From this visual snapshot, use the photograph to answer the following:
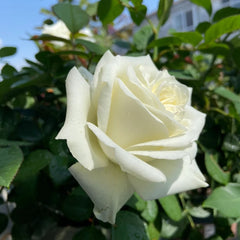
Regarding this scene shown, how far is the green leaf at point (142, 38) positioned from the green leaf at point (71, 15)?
0.48 feet

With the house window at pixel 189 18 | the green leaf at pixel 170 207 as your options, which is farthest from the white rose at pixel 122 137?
the house window at pixel 189 18

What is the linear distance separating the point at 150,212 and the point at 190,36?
267 mm

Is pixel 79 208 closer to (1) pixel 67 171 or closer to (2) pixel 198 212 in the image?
(1) pixel 67 171

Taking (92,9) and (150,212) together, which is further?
(92,9)

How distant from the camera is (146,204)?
1.19ft

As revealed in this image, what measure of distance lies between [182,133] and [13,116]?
12.2 inches

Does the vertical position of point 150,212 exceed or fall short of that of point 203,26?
it falls short

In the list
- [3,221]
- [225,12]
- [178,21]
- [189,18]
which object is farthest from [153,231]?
[178,21]

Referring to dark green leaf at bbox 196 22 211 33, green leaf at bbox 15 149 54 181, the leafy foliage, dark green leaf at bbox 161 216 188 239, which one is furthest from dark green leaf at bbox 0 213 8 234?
dark green leaf at bbox 196 22 211 33

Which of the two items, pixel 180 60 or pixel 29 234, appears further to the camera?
pixel 180 60

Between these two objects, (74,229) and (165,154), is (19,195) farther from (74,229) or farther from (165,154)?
(165,154)

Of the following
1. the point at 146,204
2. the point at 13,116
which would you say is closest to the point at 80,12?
the point at 13,116

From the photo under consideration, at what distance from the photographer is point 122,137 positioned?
238mm

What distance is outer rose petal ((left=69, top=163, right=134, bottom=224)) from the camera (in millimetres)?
226
